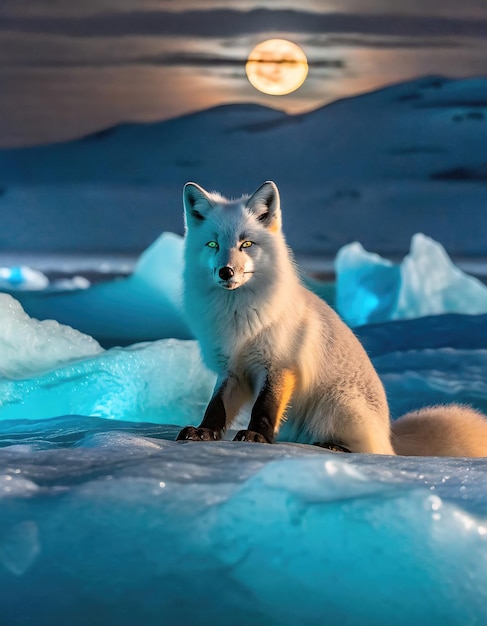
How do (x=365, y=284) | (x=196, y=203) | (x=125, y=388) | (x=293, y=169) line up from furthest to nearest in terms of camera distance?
1. (x=293, y=169)
2. (x=365, y=284)
3. (x=125, y=388)
4. (x=196, y=203)

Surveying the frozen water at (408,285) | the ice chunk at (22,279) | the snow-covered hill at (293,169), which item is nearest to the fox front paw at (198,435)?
the frozen water at (408,285)

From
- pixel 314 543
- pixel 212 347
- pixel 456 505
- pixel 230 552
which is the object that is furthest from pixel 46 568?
pixel 212 347

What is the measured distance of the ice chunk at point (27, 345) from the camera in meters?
3.74

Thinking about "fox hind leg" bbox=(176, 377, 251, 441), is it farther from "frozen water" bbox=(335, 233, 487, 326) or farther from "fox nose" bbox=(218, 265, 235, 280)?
"frozen water" bbox=(335, 233, 487, 326)

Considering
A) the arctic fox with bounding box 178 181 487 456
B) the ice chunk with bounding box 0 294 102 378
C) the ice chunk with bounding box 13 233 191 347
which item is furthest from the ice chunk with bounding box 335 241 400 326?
the arctic fox with bounding box 178 181 487 456

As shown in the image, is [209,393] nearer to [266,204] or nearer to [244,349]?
[244,349]

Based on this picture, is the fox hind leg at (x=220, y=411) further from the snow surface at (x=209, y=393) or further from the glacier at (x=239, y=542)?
the glacier at (x=239, y=542)

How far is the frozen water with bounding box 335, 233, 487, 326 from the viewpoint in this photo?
5844 mm

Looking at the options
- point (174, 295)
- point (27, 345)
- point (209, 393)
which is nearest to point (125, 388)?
point (209, 393)

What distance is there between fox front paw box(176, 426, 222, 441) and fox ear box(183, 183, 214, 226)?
655mm

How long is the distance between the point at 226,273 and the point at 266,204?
0.32m

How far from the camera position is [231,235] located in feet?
7.71

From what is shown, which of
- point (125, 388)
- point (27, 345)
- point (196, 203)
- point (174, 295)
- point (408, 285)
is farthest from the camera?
point (174, 295)

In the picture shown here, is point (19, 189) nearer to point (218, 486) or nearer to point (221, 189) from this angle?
point (221, 189)
